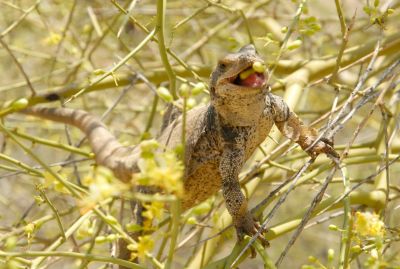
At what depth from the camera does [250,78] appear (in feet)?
10.3

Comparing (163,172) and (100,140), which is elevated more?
(100,140)

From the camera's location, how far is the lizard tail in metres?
4.39

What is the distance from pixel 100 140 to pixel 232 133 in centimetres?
161

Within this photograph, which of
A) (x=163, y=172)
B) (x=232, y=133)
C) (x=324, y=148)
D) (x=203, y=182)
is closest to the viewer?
(x=163, y=172)

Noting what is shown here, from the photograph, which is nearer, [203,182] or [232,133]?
[232,133]

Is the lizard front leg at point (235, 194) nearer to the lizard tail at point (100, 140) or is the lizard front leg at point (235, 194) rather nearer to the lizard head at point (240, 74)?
the lizard head at point (240, 74)

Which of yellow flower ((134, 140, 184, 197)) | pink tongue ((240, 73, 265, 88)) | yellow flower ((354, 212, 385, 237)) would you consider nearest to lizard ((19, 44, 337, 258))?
pink tongue ((240, 73, 265, 88))

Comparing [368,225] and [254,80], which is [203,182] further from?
[368,225]

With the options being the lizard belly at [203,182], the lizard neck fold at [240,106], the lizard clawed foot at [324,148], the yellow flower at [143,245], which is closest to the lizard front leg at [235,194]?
the lizard neck fold at [240,106]

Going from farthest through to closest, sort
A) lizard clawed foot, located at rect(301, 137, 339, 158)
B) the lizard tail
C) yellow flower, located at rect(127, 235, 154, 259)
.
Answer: the lizard tail < lizard clawed foot, located at rect(301, 137, 339, 158) < yellow flower, located at rect(127, 235, 154, 259)

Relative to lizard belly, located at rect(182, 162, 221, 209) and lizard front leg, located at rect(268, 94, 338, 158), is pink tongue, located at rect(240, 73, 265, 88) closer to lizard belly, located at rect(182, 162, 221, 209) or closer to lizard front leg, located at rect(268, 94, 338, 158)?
lizard front leg, located at rect(268, 94, 338, 158)

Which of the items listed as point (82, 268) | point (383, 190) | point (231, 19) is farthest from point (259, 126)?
point (231, 19)

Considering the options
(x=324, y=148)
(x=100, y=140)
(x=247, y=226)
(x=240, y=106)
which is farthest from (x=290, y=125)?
(x=100, y=140)

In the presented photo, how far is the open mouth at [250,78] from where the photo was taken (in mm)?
3078
